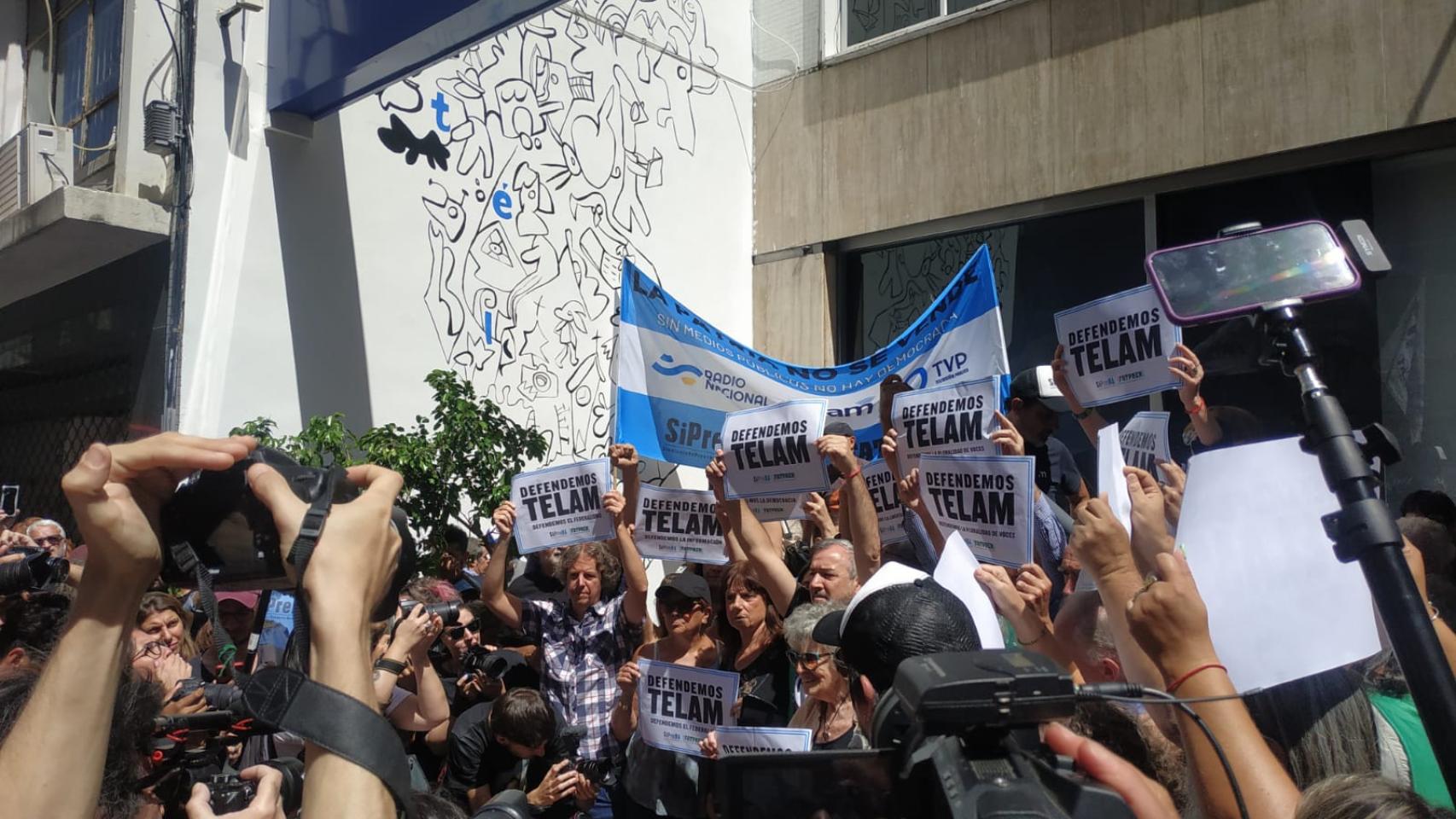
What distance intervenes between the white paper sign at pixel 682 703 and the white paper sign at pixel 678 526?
1217mm

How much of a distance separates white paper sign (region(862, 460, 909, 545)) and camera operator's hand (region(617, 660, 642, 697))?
55.1 inches

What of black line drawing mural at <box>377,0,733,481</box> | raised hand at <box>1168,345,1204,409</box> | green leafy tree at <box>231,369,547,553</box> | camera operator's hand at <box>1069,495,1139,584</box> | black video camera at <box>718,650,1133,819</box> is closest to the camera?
black video camera at <box>718,650,1133,819</box>

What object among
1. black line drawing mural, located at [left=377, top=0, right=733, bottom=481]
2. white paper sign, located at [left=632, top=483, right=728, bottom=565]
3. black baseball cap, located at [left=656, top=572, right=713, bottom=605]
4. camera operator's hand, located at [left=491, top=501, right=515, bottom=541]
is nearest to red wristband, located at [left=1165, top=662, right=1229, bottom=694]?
black baseball cap, located at [left=656, top=572, right=713, bottom=605]

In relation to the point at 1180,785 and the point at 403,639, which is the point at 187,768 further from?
the point at 1180,785

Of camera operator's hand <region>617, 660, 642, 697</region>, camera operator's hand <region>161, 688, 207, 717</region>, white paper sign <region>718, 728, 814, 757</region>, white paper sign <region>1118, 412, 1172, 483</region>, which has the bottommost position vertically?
white paper sign <region>718, 728, 814, 757</region>

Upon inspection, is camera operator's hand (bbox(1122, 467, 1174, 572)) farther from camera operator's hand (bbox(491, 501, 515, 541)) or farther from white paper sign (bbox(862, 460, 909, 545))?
camera operator's hand (bbox(491, 501, 515, 541))

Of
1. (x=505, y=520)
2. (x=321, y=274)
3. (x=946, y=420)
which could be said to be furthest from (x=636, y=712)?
(x=321, y=274)

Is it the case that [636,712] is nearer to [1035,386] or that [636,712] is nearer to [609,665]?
[609,665]

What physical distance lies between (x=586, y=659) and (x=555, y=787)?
2.12 ft

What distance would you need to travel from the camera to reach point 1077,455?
8250 mm

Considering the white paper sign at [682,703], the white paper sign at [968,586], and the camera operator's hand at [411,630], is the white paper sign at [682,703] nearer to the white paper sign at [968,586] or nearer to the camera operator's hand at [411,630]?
the camera operator's hand at [411,630]

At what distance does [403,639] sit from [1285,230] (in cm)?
266

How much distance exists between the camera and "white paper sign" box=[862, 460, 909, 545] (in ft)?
17.9

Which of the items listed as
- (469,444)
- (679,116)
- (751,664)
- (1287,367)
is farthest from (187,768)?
(679,116)
